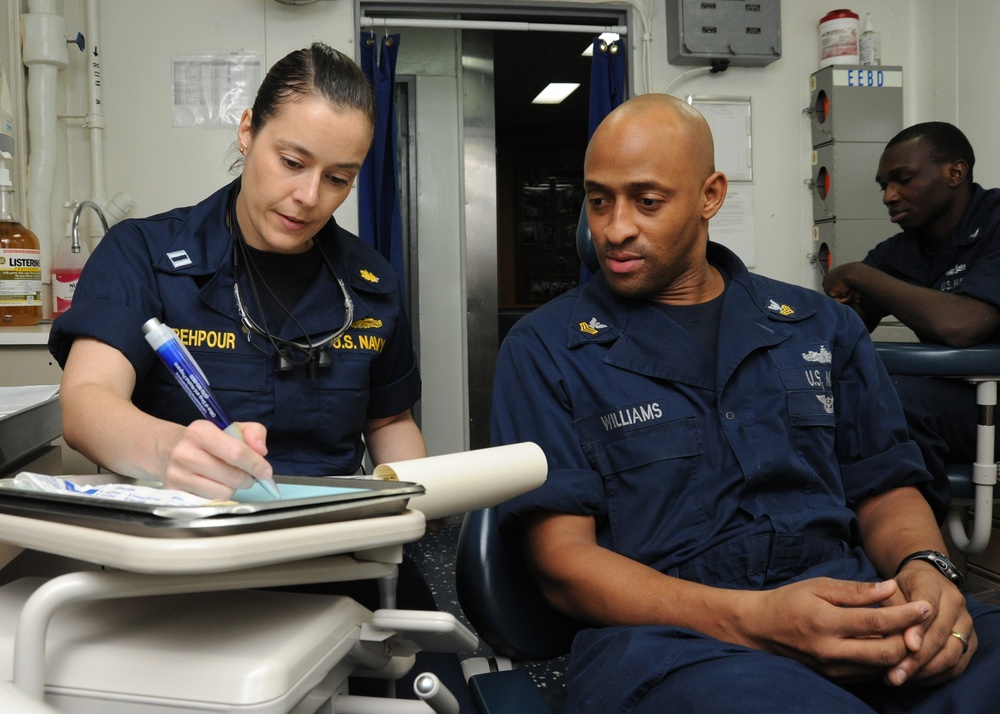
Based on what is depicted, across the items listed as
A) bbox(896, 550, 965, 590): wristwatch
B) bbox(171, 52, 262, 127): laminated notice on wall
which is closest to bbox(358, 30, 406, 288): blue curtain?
bbox(171, 52, 262, 127): laminated notice on wall

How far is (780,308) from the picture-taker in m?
1.37

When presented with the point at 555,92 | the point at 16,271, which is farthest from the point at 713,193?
the point at 555,92

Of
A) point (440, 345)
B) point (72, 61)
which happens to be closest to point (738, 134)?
point (440, 345)

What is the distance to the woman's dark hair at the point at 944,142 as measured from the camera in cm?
264

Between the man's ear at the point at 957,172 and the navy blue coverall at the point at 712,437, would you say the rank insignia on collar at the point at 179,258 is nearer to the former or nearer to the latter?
the navy blue coverall at the point at 712,437

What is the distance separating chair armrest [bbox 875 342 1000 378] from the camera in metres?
2.01

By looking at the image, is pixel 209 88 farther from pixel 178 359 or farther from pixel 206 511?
pixel 206 511

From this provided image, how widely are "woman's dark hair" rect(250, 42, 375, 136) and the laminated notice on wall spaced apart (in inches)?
84.1

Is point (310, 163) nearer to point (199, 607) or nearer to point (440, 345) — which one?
point (199, 607)

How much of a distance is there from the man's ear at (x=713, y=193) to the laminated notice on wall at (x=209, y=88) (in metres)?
2.35

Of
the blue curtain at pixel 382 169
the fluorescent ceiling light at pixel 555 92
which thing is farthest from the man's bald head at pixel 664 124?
the fluorescent ceiling light at pixel 555 92

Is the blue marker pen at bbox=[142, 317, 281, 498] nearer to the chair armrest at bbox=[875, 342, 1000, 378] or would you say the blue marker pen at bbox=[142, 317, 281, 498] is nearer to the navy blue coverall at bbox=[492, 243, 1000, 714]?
the navy blue coverall at bbox=[492, 243, 1000, 714]

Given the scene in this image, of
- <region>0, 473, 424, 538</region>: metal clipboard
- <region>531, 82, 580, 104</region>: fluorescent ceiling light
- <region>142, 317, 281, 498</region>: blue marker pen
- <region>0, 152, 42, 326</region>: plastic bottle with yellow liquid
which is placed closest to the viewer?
<region>0, 473, 424, 538</region>: metal clipboard

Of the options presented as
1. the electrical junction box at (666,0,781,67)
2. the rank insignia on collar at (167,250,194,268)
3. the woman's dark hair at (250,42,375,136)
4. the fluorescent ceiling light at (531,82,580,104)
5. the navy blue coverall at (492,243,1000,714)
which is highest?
the fluorescent ceiling light at (531,82,580,104)
